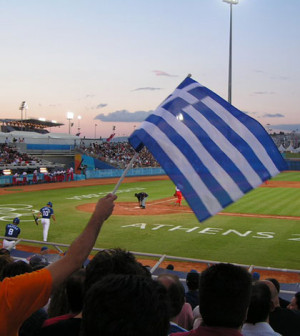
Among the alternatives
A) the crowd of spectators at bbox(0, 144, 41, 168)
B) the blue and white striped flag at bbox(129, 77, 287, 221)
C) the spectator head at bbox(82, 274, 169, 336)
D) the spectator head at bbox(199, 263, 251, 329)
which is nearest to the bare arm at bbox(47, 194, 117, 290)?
the spectator head at bbox(82, 274, 169, 336)

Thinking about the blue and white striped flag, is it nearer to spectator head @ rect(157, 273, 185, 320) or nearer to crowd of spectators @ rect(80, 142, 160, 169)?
spectator head @ rect(157, 273, 185, 320)

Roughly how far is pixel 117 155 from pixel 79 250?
6995cm

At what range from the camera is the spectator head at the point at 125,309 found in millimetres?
1653

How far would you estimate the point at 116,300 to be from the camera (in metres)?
1.71

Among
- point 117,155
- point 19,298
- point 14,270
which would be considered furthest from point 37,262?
point 117,155

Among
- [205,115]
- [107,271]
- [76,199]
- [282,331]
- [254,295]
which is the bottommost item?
[76,199]

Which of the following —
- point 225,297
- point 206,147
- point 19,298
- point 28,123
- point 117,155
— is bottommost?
point 117,155

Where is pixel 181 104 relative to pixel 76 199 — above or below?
above

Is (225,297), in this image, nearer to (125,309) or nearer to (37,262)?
(125,309)

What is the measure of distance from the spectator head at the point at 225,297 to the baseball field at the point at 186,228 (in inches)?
418

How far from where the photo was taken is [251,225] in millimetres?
19438

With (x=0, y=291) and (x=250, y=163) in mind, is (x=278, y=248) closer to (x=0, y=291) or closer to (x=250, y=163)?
(x=250, y=163)

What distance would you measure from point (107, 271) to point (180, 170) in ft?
8.35

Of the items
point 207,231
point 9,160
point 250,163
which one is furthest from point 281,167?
point 9,160
